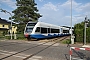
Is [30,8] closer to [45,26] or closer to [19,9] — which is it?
[19,9]

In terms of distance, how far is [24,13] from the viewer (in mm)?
50281

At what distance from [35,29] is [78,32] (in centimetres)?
765

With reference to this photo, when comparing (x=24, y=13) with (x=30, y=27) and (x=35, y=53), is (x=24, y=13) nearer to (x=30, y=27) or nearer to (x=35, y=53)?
(x=30, y=27)

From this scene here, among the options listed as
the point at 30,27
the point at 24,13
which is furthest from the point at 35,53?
the point at 24,13

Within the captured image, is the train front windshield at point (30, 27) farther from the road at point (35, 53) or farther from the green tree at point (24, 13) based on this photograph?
the green tree at point (24, 13)

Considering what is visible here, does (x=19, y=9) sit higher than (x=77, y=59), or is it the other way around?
(x=19, y=9)

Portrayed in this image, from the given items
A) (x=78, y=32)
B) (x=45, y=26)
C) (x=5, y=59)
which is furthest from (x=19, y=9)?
(x=5, y=59)

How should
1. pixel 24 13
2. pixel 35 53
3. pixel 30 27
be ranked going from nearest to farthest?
pixel 35 53, pixel 30 27, pixel 24 13

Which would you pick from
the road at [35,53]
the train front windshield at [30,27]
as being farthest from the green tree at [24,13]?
the road at [35,53]

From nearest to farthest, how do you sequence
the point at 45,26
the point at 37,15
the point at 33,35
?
the point at 33,35
the point at 45,26
the point at 37,15

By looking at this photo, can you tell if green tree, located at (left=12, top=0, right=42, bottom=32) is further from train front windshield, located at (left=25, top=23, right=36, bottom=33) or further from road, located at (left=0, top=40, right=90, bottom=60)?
road, located at (left=0, top=40, right=90, bottom=60)

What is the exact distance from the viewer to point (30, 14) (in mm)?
51562

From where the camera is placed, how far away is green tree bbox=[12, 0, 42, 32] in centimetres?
4981

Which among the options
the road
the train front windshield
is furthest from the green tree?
the road
